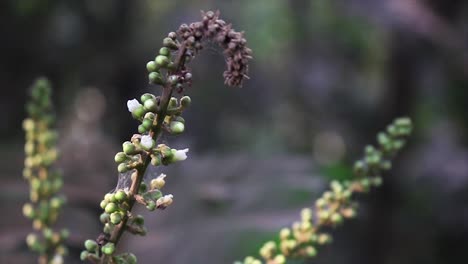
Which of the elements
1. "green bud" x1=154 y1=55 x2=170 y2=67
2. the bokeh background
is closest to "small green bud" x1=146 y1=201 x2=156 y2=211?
"green bud" x1=154 y1=55 x2=170 y2=67

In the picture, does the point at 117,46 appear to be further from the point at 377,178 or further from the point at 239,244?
the point at 377,178

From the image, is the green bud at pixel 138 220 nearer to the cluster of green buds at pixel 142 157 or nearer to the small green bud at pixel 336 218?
the cluster of green buds at pixel 142 157

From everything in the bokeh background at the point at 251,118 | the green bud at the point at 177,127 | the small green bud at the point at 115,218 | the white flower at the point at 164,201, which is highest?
the bokeh background at the point at 251,118

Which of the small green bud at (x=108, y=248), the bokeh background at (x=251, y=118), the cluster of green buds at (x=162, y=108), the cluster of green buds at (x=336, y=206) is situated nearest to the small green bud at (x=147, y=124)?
the cluster of green buds at (x=162, y=108)

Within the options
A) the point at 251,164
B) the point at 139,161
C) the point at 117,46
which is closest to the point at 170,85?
the point at 139,161

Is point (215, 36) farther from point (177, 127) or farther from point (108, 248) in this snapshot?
point (108, 248)

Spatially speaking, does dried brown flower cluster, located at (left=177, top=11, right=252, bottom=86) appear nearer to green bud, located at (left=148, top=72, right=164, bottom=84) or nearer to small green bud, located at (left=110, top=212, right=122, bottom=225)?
green bud, located at (left=148, top=72, right=164, bottom=84)

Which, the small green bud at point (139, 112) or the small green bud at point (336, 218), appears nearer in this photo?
the small green bud at point (139, 112)
